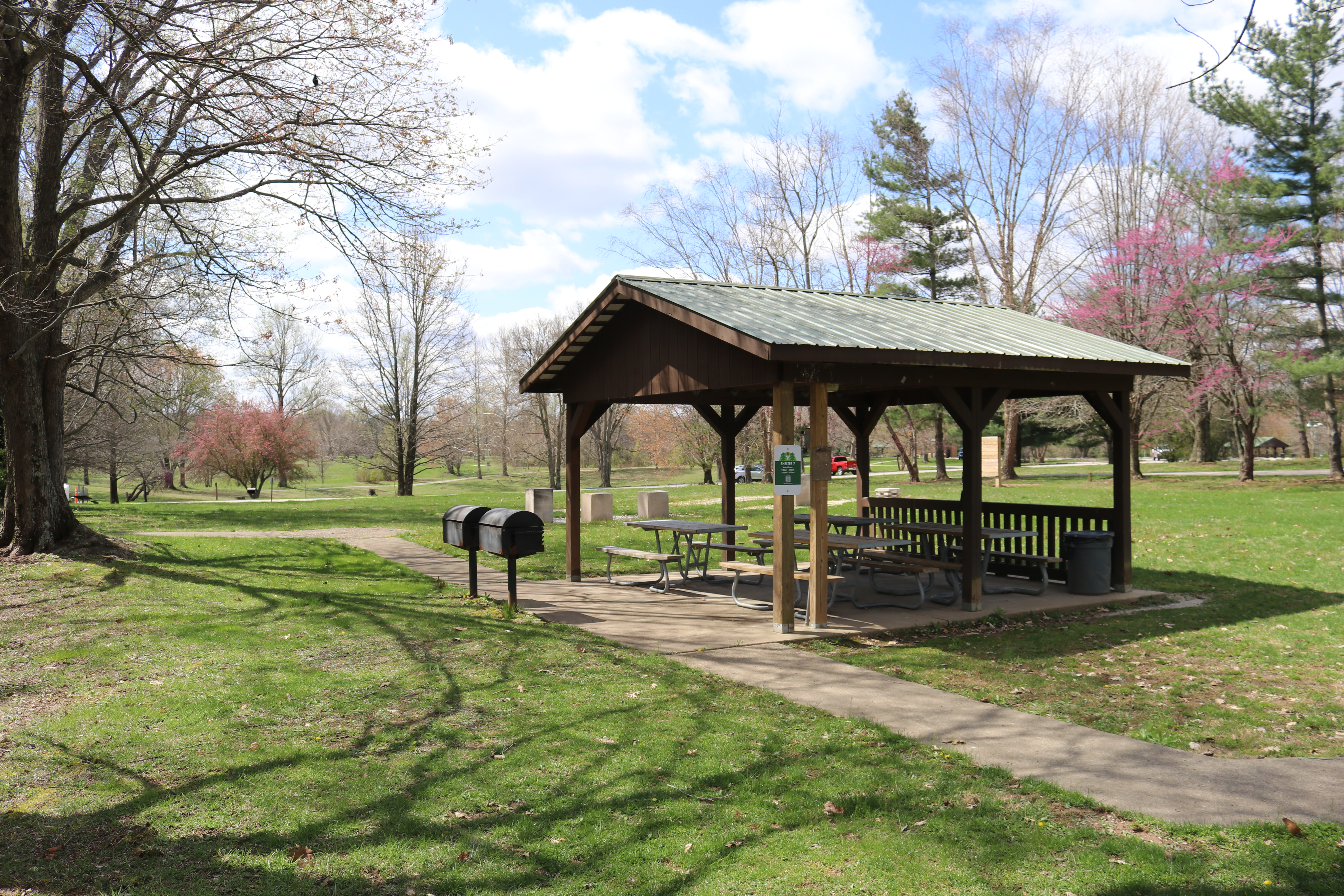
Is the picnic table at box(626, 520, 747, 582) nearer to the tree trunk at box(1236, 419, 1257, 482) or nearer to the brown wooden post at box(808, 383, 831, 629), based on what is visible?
the brown wooden post at box(808, 383, 831, 629)

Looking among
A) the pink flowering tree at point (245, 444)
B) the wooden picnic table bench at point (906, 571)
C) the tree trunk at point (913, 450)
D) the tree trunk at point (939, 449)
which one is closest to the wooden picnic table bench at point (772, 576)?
the wooden picnic table bench at point (906, 571)

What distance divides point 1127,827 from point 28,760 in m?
5.82

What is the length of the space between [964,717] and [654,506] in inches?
578

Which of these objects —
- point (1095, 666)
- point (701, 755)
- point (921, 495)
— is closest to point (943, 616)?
point (1095, 666)

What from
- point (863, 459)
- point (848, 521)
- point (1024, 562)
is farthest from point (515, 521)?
point (1024, 562)

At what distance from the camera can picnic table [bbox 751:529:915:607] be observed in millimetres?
9578

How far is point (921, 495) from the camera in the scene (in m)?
24.1

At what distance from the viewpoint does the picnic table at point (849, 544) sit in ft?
31.4

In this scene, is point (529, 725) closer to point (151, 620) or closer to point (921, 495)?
point (151, 620)

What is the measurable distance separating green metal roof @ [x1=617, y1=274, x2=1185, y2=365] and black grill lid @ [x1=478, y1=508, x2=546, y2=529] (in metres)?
2.64

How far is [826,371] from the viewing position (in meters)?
8.14

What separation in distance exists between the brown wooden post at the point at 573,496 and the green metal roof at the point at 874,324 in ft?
8.41

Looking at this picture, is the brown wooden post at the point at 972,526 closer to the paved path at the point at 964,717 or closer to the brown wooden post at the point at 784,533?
the paved path at the point at 964,717

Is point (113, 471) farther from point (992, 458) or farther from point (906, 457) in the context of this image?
point (992, 458)
